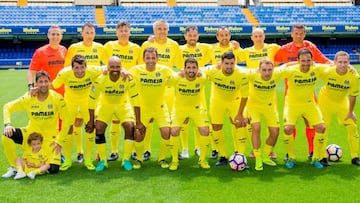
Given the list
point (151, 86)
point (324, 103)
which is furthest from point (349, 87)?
point (151, 86)

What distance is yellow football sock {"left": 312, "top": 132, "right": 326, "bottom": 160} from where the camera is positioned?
639 cm

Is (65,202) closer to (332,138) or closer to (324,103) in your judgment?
(324,103)

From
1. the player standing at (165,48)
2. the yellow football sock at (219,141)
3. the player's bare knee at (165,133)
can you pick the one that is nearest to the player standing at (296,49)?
the yellow football sock at (219,141)

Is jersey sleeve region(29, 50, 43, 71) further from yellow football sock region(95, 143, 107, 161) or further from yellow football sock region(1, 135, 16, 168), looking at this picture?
yellow football sock region(95, 143, 107, 161)

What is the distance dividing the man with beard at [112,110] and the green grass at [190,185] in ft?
1.14

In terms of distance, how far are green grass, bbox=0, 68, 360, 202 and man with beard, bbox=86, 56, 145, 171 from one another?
0.35 m

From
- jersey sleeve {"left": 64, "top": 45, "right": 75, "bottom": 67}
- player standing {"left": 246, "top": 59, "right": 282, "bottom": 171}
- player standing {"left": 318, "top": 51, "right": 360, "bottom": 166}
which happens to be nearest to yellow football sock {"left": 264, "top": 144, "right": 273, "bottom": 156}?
player standing {"left": 246, "top": 59, "right": 282, "bottom": 171}

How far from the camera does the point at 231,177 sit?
595 cm

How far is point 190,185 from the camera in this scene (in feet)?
18.4

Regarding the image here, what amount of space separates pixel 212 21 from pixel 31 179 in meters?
32.1

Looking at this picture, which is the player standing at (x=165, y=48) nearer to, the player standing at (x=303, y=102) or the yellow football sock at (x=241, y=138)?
the yellow football sock at (x=241, y=138)

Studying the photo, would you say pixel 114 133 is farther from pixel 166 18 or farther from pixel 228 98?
pixel 166 18

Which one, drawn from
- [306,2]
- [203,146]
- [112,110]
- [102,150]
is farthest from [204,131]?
[306,2]

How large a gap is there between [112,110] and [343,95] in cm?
366
